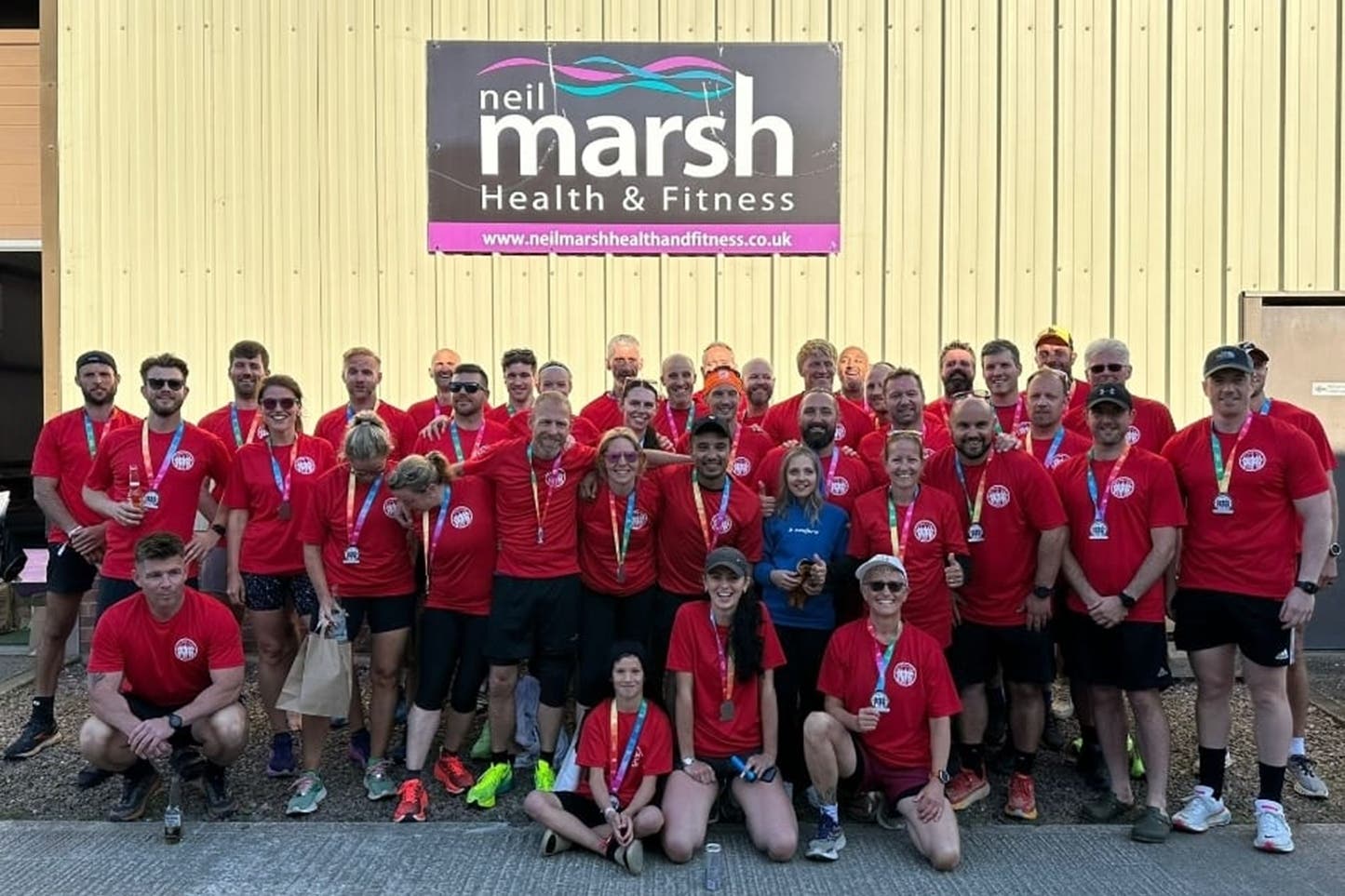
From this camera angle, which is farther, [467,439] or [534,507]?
[467,439]

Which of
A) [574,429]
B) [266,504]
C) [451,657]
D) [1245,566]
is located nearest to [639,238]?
[574,429]

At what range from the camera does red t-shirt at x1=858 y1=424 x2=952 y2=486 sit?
5254mm

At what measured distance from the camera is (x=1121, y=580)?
4531 millimetres

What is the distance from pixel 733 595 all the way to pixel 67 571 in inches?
158

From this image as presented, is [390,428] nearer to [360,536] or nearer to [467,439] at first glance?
[467,439]

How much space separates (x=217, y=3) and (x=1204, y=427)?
7305 mm

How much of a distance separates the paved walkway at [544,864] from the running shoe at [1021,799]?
0.10 meters

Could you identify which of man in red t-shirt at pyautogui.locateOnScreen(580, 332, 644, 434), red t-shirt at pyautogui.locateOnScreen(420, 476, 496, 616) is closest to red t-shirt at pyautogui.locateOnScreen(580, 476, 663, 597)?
red t-shirt at pyautogui.locateOnScreen(420, 476, 496, 616)

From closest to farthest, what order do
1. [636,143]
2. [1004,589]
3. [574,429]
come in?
[1004,589]
[574,429]
[636,143]

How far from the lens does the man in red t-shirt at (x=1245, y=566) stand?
14.5 feet

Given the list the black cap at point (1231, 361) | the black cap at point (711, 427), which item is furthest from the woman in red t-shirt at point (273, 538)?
the black cap at point (1231, 361)

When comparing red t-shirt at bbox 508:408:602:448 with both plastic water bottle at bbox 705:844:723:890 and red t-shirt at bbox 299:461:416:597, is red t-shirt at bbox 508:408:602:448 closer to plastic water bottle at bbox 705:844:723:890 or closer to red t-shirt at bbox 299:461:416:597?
red t-shirt at bbox 299:461:416:597

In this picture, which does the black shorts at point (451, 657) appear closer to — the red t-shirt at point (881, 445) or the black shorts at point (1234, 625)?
the red t-shirt at point (881, 445)

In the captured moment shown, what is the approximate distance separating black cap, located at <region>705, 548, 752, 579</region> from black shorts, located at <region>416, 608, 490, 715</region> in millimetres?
1258
